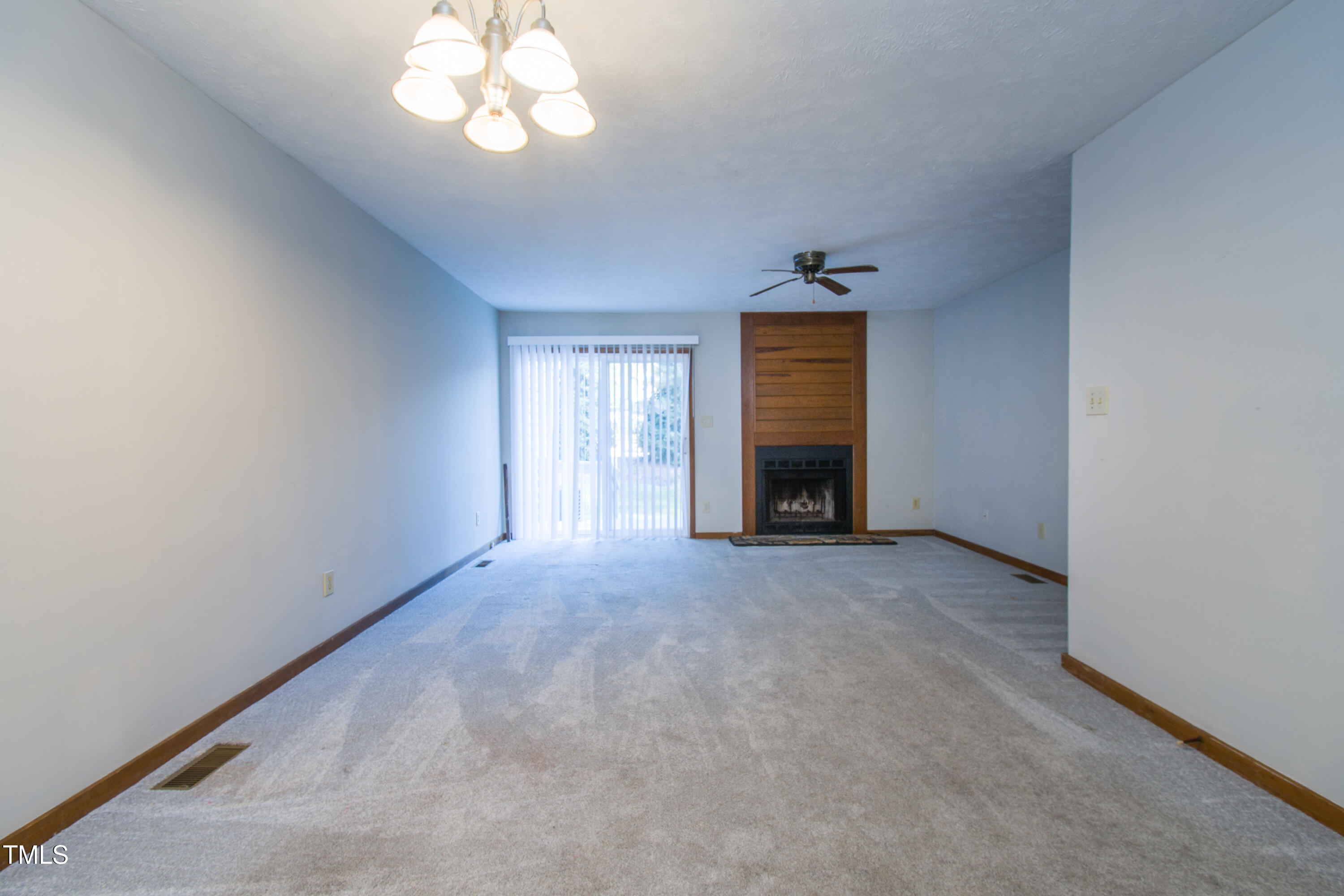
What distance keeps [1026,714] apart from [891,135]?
237cm

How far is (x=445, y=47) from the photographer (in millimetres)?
1284

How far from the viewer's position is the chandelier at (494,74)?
128 centimetres

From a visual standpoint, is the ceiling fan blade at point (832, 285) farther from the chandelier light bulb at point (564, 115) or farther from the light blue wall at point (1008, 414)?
the chandelier light bulb at point (564, 115)

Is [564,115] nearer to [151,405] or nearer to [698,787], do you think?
[151,405]

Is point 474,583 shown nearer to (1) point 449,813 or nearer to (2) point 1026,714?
(1) point 449,813

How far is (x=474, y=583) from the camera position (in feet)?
12.9

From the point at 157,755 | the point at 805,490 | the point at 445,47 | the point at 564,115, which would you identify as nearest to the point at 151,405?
the point at 157,755

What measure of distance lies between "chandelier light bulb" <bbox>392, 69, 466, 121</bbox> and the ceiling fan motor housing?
2.71 m

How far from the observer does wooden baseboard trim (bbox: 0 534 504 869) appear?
1.41 m

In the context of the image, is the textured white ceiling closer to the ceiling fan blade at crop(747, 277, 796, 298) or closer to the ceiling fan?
the ceiling fan

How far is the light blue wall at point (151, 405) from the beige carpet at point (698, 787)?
0.96ft

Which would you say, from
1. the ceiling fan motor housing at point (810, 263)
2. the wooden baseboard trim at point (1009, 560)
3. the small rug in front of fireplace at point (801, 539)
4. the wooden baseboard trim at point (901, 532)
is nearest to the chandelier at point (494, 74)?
the ceiling fan motor housing at point (810, 263)

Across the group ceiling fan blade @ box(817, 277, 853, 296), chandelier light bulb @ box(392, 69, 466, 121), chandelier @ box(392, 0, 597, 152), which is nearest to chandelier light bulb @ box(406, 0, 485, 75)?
chandelier @ box(392, 0, 597, 152)

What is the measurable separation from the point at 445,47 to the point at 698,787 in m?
2.11
